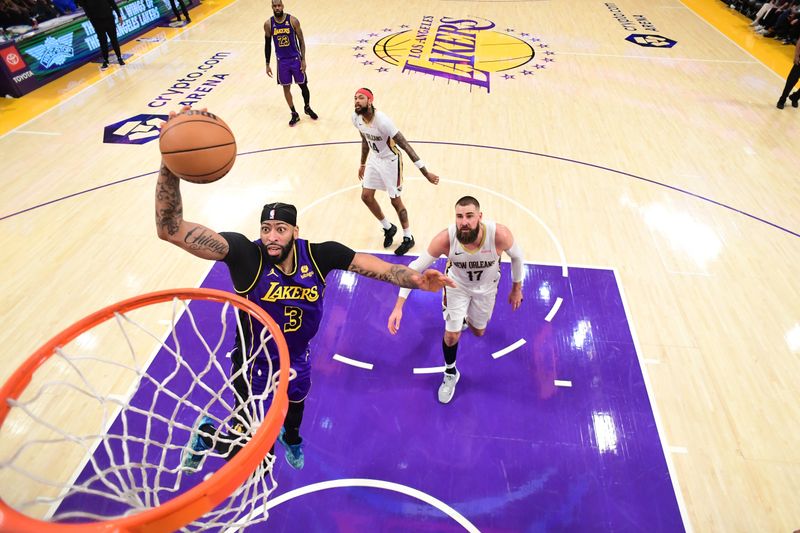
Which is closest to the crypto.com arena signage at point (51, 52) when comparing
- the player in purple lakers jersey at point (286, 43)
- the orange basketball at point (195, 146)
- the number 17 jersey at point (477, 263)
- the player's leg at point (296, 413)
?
the player in purple lakers jersey at point (286, 43)

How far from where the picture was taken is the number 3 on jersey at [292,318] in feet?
10.3

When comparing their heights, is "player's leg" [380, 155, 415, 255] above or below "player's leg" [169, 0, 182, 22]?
above

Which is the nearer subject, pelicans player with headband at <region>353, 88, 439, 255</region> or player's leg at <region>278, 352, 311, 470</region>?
player's leg at <region>278, 352, 311, 470</region>

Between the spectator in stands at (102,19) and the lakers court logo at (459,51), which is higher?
the spectator in stands at (102,19)

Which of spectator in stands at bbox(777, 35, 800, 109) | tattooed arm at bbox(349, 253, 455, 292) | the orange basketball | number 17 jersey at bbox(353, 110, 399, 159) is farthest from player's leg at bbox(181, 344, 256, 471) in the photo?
spectator in stands at bbox(777, 35, 800, 109)

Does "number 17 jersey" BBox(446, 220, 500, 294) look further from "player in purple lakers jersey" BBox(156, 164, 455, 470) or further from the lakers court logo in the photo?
the lakers court logo

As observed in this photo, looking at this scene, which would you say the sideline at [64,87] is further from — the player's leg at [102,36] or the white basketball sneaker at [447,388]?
the white basketball sneaker at [447,388]

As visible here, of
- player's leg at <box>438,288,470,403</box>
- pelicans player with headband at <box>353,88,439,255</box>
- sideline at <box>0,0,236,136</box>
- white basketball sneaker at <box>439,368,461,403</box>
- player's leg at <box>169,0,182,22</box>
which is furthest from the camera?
player's leg at <box>169,0,182,22</box>

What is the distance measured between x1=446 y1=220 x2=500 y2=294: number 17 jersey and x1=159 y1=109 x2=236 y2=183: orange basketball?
1.79 metres

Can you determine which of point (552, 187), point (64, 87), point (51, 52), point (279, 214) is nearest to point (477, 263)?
point (279, 214)

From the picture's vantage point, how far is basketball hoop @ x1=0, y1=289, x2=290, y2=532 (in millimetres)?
1986

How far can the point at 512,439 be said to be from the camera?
3.81 metres

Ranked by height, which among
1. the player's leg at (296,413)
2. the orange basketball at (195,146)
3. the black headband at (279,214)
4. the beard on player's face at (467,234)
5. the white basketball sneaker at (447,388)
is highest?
the orange basketball at (195,146)

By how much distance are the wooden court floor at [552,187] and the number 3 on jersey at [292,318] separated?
2.41m
